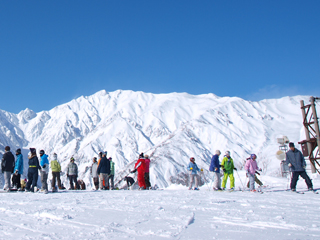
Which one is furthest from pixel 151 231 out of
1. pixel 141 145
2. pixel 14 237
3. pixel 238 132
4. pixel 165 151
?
pixel 141 145

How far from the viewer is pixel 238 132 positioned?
155m

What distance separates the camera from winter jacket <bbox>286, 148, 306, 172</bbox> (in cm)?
1289

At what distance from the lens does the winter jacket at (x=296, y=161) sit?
42.3ft

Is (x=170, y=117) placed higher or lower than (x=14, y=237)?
higher

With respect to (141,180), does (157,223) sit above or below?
above

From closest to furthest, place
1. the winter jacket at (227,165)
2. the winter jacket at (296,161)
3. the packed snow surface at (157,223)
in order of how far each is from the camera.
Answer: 1. the packed snow surface at (157,223)
2. the winter jacket at (296,161)
3. the winter jacket at (227,165)

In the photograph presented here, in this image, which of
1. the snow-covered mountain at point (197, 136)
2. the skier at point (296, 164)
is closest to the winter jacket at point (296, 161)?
the skier at point (296, 164)

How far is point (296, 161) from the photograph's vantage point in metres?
13.0

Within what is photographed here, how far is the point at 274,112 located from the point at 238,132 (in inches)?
1370

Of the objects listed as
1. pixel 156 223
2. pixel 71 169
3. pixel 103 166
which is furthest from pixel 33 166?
pixel 156 223

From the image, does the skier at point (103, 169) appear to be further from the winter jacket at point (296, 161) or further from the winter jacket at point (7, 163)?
the winter jacket at point (296, 161)

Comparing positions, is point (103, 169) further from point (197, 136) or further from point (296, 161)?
point (197, 136)

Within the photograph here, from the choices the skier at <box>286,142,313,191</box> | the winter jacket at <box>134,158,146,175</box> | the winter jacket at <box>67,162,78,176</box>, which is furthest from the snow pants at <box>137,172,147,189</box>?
the skier at <box>286,142,313,191</box>

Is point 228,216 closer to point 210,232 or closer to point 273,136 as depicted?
point 210,232
